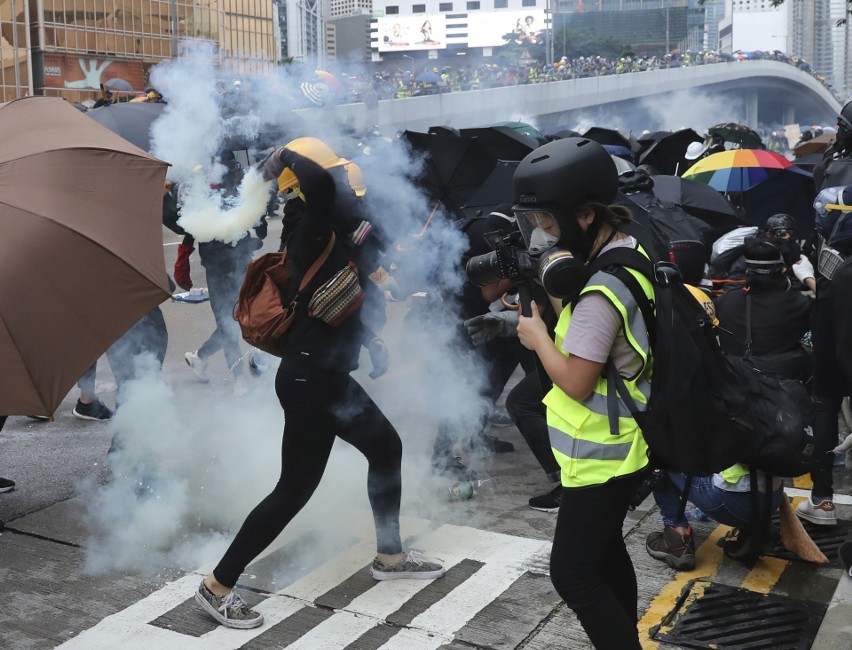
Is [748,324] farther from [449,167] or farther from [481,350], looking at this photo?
[449,167]

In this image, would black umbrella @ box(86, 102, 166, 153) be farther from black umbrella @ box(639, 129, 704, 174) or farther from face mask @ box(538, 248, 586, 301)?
black umbrella @ box(639, 129, 704, 174)

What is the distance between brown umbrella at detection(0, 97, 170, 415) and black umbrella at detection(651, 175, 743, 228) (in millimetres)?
4017

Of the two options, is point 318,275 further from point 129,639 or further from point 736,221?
point 736,221

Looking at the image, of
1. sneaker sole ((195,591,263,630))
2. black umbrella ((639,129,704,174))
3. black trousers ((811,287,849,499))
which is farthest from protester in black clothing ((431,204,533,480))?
black umbrella ((639,129,704,174))

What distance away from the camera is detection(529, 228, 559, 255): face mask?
2.85 m

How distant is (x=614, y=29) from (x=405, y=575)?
10620 centimetres

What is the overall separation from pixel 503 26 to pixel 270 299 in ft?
251

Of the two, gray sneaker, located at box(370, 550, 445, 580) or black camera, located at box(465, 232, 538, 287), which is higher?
black camera, located at box(465, 232, 538, 287)


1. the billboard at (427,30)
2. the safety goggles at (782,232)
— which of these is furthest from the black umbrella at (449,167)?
the billboard at (427,30)

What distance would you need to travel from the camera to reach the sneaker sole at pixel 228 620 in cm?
374

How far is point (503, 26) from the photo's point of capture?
76562 mm

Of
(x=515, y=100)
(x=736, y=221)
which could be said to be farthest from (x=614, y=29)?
(x=736, y=221)

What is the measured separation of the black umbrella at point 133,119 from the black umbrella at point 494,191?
6.31 feet

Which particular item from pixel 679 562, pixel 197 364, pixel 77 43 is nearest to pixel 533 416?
pixel 679 562
